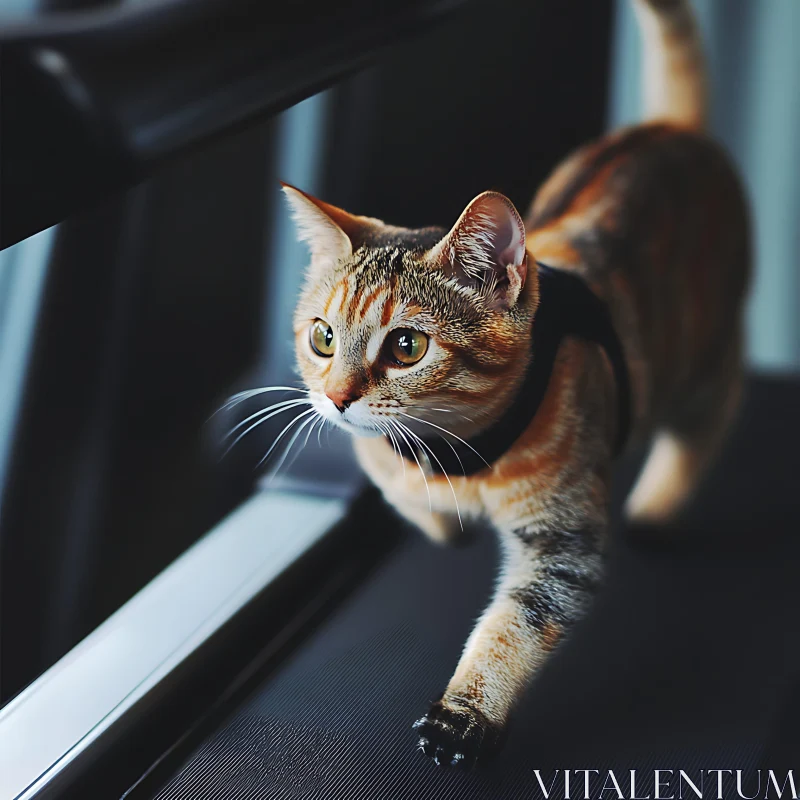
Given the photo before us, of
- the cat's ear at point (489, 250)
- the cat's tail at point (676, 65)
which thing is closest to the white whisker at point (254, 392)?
the cat's ear at point (489, 250)

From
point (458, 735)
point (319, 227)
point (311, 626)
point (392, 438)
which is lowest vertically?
point (311, 626)

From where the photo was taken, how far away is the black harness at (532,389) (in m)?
0.63

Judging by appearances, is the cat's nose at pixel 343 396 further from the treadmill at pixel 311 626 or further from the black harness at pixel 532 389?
the treadmill at pixel 311 626

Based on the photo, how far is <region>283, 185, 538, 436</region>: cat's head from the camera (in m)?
0.57

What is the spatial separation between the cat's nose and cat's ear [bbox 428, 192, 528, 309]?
0.10 metres

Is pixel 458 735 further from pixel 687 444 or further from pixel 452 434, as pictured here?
pixel 687 444

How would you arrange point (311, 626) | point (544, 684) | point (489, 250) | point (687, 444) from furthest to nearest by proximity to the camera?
point (687, 444), point (311, 626), point (544, 684), point (489, 250)

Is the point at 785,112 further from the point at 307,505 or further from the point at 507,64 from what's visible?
the point at 307,505

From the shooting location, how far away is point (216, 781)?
2.16 feet

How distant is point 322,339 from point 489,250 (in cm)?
15

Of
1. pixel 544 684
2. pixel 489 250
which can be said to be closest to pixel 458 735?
pixel 544 684

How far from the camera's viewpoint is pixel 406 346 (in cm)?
59

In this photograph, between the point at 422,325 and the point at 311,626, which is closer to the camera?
the point at 422,325

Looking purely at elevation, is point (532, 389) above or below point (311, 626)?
above
